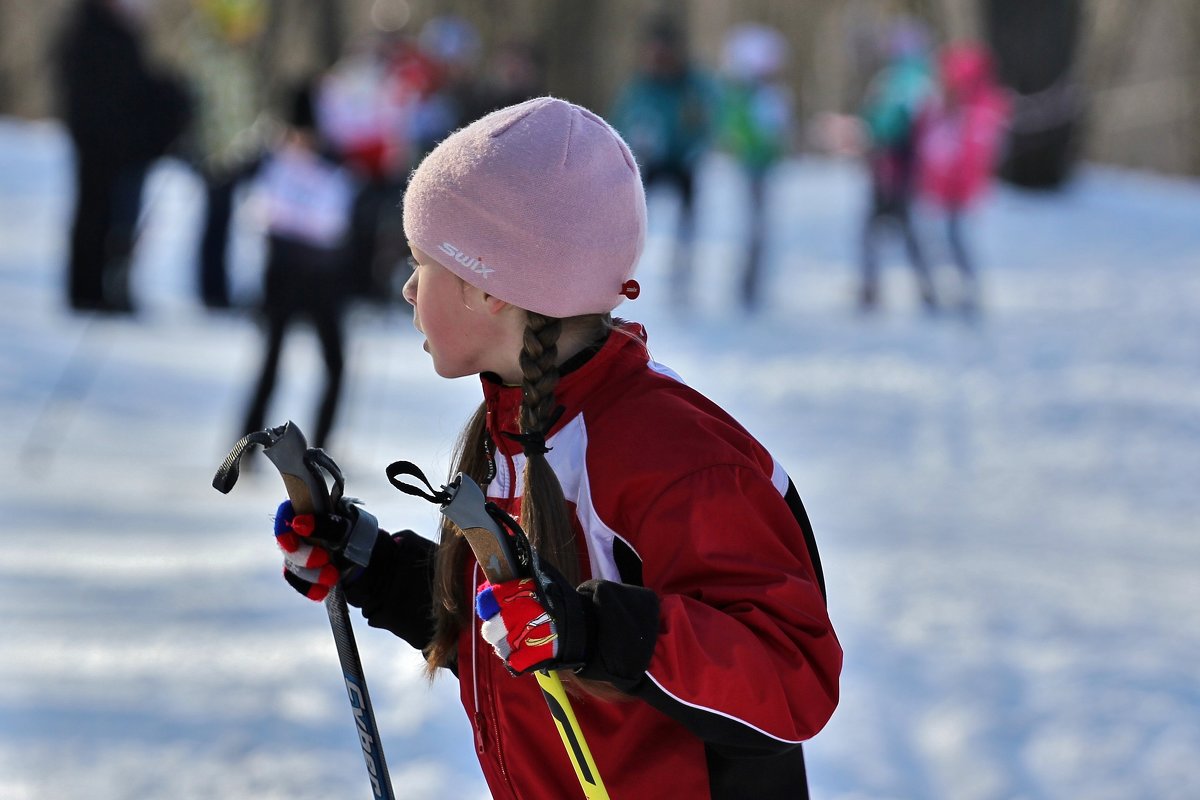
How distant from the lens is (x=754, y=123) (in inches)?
438

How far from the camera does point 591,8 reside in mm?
21281

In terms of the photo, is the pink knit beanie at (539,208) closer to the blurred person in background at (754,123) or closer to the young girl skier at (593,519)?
the young girl skier at (593,519)

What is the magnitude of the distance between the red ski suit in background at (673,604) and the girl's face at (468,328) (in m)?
0.03

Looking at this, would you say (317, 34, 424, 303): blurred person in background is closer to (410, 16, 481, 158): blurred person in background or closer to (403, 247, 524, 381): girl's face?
(410, 16, 481, 158): blurred person in background

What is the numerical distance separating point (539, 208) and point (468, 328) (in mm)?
195

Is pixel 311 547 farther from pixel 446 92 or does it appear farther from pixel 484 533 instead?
pixel 446 92

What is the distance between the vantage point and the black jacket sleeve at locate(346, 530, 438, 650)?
2.22 m

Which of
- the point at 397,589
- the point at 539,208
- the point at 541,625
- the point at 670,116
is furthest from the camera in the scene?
the point at 670,116

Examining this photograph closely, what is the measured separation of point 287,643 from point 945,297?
790 cm

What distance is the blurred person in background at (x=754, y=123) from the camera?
10969 millimetres

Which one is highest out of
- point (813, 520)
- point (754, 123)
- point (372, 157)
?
point (754, 123)

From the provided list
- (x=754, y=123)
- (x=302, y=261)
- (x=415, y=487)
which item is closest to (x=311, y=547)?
(x=415, y=487)

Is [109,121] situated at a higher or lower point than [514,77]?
lower

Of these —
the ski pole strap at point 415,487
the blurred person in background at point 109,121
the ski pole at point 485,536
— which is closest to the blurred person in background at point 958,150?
the blurred person in background at point 109,121
